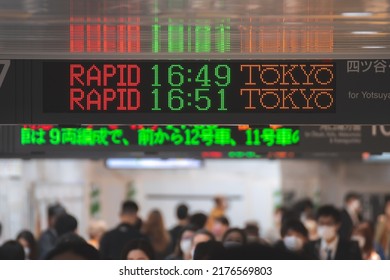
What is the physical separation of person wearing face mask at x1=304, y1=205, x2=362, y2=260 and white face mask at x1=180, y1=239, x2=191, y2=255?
3.98 ft

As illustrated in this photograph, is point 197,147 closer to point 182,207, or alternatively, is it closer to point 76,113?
point 76,113

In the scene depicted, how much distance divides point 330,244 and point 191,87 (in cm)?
388

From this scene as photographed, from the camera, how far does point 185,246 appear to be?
12.8 meters

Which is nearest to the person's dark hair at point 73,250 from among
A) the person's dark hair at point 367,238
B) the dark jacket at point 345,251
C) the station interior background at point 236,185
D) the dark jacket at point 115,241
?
the dark jacket at point 345,251

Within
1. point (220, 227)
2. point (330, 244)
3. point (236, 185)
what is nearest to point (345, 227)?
point (220, 227)

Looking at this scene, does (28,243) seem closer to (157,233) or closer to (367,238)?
(157,233)

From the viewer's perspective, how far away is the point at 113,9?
8.21 metres

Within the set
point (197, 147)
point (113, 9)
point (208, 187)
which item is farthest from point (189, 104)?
point (208, 187)

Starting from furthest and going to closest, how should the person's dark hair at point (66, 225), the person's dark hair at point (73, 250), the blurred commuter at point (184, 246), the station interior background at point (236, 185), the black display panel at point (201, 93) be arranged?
the station interior background at point (236, 185)
the person's dark hair at point (66, 225)
the blurred commuter at point (184, 246)
the black display panel at point (201, 93)
the person's dark hair at point (73, 250)

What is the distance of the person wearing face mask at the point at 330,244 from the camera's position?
12289 millimetres

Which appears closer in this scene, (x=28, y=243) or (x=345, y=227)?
(x=28, y=243)

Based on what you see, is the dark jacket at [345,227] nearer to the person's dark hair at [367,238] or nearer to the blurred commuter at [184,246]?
the person's dark hair at [367,238]

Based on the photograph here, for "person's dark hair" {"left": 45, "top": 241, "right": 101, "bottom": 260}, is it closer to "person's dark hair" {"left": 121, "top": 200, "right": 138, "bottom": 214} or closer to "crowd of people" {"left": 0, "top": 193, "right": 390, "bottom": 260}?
"crowd of people" {"left": 0, "top": 193, "right": 390, "bottom": 260}

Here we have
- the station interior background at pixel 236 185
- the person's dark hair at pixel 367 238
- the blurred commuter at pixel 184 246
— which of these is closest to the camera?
the blurred commuter at pixel 184 246
